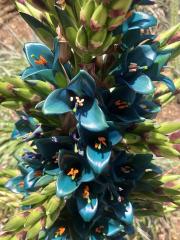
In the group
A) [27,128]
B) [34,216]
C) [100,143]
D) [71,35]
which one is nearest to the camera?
[71,35]

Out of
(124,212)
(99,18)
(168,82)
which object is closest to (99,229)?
(124,212)

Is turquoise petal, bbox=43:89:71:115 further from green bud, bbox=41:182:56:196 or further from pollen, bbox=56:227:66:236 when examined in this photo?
pollen, bbox=56:227:66:236

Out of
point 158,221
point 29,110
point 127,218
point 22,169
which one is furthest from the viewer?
point 158,221

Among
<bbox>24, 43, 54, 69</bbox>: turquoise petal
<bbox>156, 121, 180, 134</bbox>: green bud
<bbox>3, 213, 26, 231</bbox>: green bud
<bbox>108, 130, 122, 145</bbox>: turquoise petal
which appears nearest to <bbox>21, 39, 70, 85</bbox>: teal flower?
<bbox>24, 43, 54, 69</bbox>: turquoise petal

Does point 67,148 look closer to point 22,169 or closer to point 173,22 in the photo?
point 22,169

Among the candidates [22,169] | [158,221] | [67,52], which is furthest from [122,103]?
[158,221]

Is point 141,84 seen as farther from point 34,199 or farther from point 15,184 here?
point 15,184
